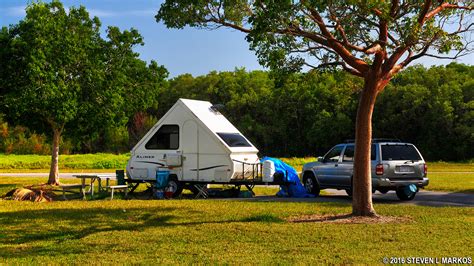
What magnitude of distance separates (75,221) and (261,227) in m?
4.04

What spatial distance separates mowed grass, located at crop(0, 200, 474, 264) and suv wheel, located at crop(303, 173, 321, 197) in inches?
171

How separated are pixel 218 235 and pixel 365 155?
12.9 feet

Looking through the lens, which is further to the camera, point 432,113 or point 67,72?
point 432,113

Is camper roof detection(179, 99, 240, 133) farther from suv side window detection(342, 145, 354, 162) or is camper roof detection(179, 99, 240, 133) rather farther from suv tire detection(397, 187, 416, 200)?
suv tire detection(397, 187, 416, 200)

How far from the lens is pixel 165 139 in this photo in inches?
719

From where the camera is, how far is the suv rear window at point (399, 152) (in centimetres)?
1659

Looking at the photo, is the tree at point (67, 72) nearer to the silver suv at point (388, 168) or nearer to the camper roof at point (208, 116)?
the camper roof at point (208, 116)

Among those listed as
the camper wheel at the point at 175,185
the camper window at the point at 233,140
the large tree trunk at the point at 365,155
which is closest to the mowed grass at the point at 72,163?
the camper wheel at the point at 175,185

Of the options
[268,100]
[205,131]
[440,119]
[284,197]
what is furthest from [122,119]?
[268,100]

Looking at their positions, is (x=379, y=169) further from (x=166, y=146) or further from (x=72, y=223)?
(x=72, y=223)

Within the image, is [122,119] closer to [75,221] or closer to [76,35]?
[76,35]

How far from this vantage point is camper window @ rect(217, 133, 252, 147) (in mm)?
17586

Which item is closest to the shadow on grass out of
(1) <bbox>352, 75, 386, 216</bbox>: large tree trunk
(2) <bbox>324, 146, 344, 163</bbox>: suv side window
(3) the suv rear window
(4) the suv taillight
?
(1) <bbox>352, 75, 386, 216</bbox>: large tree trunk

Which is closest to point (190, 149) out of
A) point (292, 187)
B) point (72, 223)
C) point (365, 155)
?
point (292, 187)
